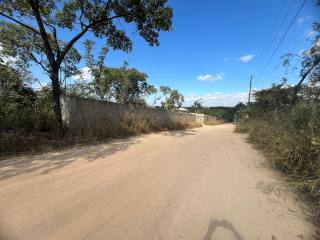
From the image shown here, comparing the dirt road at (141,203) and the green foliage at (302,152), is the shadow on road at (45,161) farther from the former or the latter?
the green foliage at (302,152)

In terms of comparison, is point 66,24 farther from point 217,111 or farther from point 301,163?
point 217,111

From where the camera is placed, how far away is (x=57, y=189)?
2.91 m

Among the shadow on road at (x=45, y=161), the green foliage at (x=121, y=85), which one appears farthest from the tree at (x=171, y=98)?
the shadow on road at (x=45, y=161)

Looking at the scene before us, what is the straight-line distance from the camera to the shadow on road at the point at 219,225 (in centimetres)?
207

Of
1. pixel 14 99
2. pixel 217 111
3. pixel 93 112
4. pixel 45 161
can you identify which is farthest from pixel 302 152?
pixel 217 111

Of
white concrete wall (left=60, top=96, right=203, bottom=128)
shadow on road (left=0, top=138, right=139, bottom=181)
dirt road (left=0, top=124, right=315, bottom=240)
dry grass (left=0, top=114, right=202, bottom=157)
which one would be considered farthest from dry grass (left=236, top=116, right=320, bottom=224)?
white concrete wall (left=60, top=96, right=203, bottom=128)

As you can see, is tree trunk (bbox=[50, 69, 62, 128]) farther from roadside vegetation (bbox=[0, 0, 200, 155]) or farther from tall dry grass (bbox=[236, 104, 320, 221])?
tall dry grass (bbox=[236, 104, 320, 221])

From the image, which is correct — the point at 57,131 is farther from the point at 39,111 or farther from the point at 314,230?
the point at 314,230

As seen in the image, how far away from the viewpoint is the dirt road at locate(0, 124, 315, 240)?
2.08 metres

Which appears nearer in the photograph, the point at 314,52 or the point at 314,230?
the point at 314,230

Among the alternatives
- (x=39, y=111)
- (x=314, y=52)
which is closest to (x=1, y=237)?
(x=39, y=111)

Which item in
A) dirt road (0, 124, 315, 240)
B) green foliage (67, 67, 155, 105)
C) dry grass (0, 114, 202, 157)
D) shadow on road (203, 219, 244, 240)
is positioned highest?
green foliage (67, 67, 155, 105)

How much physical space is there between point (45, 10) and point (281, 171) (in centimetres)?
960

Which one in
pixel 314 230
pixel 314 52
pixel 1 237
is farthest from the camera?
pixel 314 52
